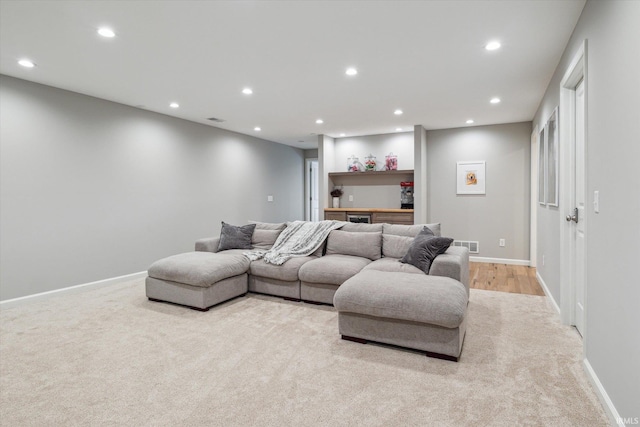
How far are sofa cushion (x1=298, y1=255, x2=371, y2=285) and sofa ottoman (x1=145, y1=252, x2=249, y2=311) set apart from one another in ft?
2.48

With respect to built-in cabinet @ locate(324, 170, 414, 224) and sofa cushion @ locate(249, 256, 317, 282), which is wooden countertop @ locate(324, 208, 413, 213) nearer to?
built-in cabinet @ locate(324, 170, 414, 224)

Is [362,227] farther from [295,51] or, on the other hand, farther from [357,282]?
[295,51]

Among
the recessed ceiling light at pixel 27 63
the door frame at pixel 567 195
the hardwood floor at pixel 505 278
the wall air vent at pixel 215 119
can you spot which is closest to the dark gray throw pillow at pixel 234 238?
the wall air vent at pixel 215 119

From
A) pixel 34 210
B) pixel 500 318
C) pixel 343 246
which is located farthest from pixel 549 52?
pixel 34 210

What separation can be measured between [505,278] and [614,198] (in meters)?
3.42

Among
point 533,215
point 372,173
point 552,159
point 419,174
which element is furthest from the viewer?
point 372,173

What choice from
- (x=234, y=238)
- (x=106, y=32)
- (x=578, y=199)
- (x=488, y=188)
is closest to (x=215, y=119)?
(x=234, y=238)

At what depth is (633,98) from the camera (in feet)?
5.04

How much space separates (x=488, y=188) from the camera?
6086 mm

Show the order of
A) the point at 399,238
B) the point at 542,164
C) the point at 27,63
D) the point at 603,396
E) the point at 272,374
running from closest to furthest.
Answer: the point at 603,396
the point at 272,374
the point at 27,63
the point at 399,238
the point at 542,164

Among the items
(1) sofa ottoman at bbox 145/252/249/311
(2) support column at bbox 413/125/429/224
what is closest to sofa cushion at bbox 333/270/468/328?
(1) sofa ottoman at bbox 145/252/249/311

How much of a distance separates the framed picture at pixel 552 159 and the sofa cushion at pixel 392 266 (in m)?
1.54

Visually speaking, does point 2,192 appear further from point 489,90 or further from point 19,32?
point 489,90

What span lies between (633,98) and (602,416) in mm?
1587
